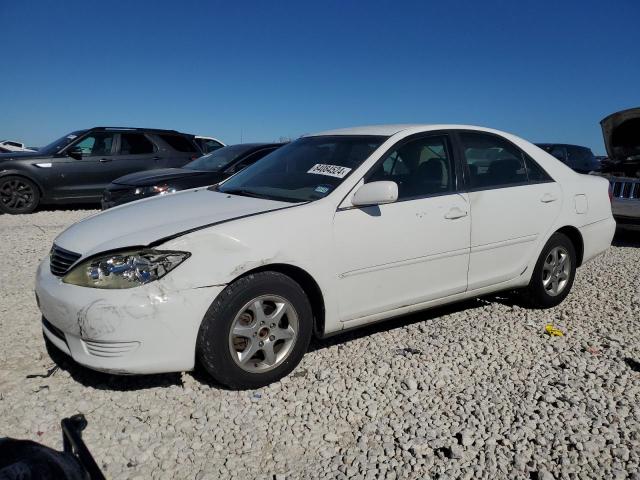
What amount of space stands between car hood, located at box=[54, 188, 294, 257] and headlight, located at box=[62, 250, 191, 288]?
0.07 m

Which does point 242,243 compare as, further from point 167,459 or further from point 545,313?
point 545,313

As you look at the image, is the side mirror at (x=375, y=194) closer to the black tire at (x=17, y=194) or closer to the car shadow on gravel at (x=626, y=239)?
the car shadow on gravel at (x=626, y=239)

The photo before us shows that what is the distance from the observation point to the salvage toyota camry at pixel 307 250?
2756 millimetres

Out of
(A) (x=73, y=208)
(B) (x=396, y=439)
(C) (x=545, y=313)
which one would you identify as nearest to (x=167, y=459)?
(B) (x=396, y=439)

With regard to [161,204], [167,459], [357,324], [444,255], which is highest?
[161,204]

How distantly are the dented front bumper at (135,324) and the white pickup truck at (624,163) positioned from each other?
658 cm

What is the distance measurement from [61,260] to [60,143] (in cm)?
846

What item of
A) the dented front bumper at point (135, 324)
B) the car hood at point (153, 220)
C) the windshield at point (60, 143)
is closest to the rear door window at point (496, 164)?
the car hood at point (153, 220)

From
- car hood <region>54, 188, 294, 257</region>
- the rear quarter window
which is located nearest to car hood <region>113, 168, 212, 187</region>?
the rear quarter window

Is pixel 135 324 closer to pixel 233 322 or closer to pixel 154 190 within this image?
pixel 233 322

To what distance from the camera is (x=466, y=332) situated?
13.1 ft

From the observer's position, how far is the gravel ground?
95.7 inches

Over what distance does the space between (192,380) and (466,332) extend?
6.81 feet

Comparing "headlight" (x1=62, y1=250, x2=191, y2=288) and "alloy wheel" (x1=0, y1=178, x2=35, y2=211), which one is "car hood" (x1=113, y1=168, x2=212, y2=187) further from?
"headlight" (x1=62, y1=250, x2=191, y2=288)
